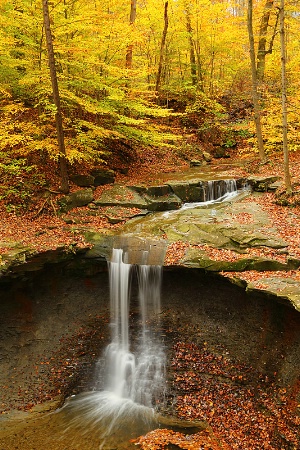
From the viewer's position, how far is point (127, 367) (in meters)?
9.42

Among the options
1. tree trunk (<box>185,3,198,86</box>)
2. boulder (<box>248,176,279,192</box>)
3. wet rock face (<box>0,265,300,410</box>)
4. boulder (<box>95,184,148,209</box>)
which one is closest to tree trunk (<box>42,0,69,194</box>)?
boulder (<box>95,184,148,209</box>)

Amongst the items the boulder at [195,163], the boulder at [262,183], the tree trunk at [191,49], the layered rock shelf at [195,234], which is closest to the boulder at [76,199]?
the layered rock shelf at [195,234]

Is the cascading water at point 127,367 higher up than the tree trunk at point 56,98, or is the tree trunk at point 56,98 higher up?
the tree trunk at point 56,98

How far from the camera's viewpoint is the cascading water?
7914 millimetres

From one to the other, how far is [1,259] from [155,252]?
419 cm

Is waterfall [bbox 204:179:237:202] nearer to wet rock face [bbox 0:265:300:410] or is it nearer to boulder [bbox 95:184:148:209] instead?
boulder [bbox 95:184:148:209]

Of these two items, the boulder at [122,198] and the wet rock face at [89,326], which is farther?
the boulder at [122,198]

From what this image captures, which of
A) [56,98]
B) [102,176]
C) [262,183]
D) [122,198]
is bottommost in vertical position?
[122,198]

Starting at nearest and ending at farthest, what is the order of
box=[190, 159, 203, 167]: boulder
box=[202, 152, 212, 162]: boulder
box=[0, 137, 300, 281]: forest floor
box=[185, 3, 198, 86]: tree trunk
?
box=[0, 137, 300, 281]: forest floor → box=[190, 159, 203, 167]: boulder → box=[202, 152, 212, 162]: boulder → box=[185, 3, 198, 86]: tree trunk

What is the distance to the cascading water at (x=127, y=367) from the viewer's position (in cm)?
791

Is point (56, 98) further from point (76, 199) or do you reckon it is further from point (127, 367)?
point (127, 367)

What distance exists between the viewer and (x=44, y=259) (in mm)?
9141

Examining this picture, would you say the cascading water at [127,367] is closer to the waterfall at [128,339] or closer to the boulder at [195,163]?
the waterfall at [128,339]

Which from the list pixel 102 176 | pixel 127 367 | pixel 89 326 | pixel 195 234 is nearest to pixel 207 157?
pixel 102 176
